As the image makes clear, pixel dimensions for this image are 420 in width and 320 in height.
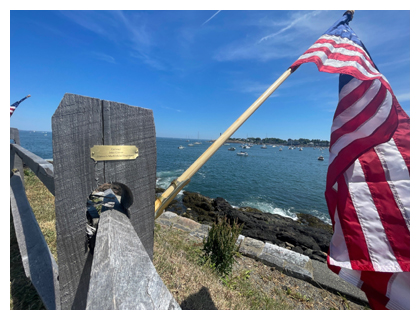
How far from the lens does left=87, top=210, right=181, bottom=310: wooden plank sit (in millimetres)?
639

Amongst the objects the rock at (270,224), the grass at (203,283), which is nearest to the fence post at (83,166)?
the grass at (203,283)

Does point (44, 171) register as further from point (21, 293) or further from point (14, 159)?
point (14, 159)

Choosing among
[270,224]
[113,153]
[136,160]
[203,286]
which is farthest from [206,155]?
[270,224]

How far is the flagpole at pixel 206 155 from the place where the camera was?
5.87ft

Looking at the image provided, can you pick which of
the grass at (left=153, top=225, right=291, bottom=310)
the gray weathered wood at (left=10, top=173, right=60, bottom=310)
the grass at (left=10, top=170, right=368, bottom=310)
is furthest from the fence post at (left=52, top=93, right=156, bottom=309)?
the grass at (left=153, top=225, right=291, bottom=310)

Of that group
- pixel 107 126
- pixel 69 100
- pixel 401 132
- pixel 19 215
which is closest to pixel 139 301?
pixel 107 126

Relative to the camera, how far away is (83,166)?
1193 millimetres

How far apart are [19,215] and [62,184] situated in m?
3.00

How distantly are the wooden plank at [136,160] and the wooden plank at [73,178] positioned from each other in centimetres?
7

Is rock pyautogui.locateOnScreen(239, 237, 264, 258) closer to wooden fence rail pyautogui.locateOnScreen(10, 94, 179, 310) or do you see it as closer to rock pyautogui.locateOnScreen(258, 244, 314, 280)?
rock pyautogui.locateOnScreen(258, 244, 314, 280)

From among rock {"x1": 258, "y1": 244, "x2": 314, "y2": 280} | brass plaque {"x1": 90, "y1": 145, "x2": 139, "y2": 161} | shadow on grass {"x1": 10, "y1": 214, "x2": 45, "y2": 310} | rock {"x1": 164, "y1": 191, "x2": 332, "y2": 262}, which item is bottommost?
rock {"x1": 164, "y1": 191, "x2": 332, "y2": 262}

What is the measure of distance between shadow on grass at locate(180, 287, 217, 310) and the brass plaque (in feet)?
7.90

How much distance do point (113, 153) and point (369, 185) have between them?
2824 millimetres

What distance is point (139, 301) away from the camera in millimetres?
653
